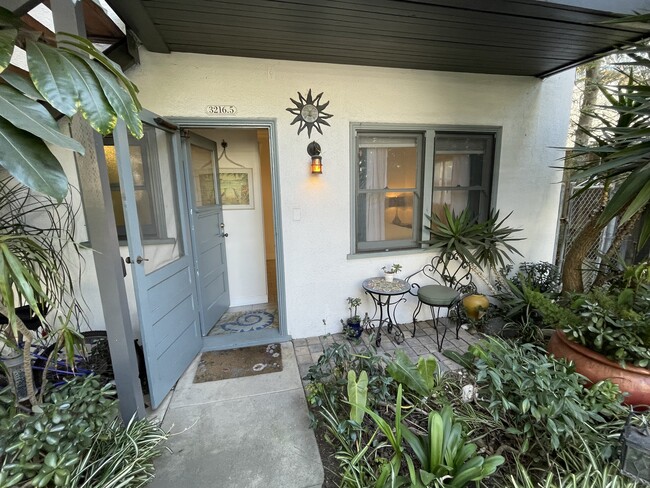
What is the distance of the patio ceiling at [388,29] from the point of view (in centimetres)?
180

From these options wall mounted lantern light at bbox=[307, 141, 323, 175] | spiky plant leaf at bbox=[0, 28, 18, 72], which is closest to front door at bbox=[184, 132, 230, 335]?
wall mounted lantern light at bbox=[307, 141, 323, 175]

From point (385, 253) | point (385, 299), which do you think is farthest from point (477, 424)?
point (385, 253)

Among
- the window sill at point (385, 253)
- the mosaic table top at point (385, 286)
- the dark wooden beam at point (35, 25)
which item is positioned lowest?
the mosaic table top at point (385, 286)

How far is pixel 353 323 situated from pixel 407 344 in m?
0.57

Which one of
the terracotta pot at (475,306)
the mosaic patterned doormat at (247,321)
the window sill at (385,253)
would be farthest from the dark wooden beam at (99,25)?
the terracotta pot at (475,306)

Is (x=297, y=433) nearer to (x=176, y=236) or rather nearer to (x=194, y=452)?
(x=194, y=452)

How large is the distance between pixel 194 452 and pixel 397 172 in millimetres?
2882

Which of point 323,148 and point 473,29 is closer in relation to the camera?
point 473,29

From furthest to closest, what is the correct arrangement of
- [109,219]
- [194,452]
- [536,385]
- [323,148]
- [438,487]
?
[323,148], [194,452], [109,219], [536,385], [438,487]

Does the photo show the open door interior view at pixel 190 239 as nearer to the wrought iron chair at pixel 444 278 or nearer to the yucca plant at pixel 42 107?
the yucca plant at pixel 42 107

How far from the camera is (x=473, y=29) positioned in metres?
2.10

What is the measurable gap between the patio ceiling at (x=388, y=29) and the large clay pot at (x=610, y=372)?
7.03ft

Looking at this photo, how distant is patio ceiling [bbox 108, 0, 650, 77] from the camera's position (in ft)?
5.91

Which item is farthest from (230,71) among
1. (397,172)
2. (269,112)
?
(397,172)
